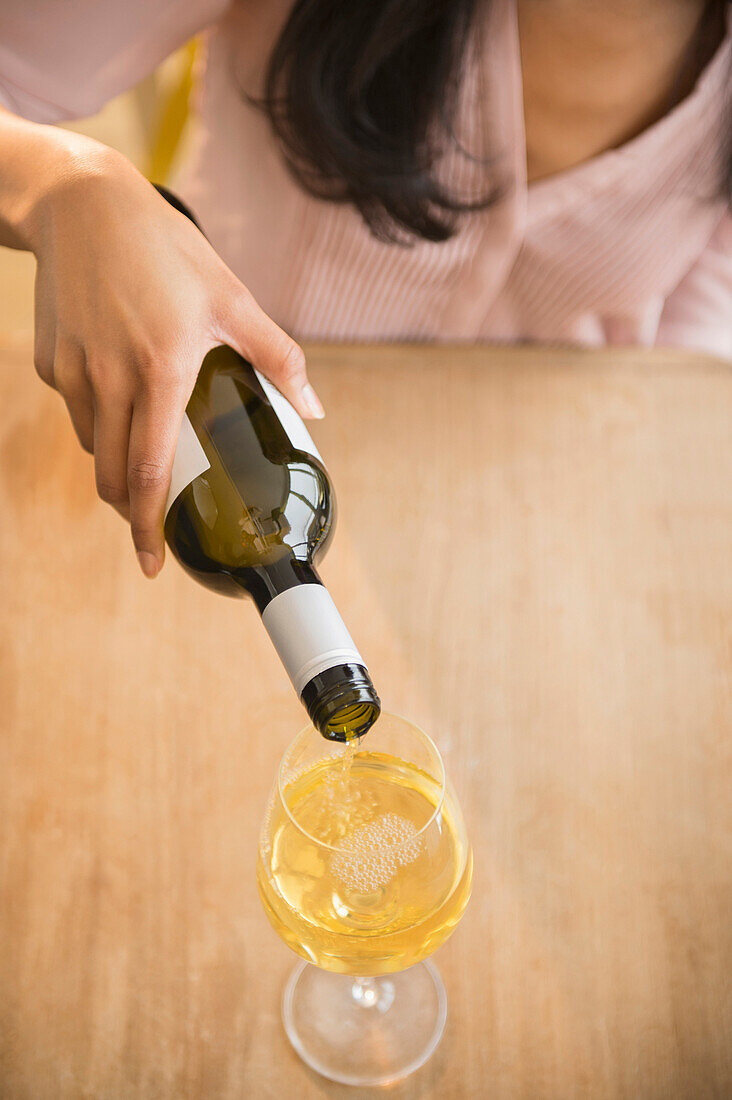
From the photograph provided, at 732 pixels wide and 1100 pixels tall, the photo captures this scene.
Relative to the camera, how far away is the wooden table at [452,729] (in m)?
0.55

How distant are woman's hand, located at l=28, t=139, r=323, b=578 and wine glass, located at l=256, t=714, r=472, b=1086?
0.59ft

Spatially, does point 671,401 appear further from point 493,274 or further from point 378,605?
point 378,605

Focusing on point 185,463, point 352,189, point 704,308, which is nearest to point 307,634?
point 185,463

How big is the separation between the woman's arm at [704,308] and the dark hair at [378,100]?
0.29 meters

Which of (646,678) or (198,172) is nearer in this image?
(646,678)

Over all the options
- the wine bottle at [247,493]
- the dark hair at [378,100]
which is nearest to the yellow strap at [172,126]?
the dark hair at [378,100]

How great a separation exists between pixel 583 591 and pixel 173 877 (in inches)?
15.3

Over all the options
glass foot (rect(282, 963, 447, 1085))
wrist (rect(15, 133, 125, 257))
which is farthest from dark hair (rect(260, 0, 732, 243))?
glass foot (rect(282, 963, 447, 1085))

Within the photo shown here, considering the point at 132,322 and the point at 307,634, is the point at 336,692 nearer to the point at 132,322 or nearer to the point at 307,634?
the point at 307,634

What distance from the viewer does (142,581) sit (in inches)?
28.1

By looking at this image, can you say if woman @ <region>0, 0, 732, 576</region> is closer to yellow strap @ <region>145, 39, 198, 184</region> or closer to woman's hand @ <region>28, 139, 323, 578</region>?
woman's hand @ <region>28, 139, 323, 578</region>

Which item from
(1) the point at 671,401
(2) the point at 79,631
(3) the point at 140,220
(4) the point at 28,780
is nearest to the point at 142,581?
(2) the point at 79,631

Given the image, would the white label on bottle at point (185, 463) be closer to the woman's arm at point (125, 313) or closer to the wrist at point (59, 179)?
the woman's arm at point (125, 313)

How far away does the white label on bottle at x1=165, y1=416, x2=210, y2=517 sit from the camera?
0.52m
